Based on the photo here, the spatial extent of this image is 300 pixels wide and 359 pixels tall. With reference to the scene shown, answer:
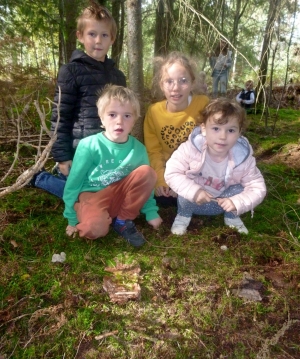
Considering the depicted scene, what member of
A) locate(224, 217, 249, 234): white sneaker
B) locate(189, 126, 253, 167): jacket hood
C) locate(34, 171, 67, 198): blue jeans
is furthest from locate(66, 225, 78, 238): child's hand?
locate(224, 217, 249, 234): white sneaker

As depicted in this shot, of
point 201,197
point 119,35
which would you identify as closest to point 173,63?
point 201,197

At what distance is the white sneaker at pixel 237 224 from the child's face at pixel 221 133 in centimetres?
73

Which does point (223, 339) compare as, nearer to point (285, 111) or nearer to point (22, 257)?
point (22, 257)

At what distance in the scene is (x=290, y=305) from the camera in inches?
82.0

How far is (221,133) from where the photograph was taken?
2.50m

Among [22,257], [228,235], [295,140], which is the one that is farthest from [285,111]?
[22,257]

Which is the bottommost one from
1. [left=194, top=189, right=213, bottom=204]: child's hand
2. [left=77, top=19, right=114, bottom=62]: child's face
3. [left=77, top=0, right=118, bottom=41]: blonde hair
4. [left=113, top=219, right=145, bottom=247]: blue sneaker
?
[left=113, top=219, right=145, bottom=247]: blue sneaker

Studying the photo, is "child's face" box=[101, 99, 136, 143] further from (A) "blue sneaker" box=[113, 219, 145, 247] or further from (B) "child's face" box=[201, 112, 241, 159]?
(A) "blue sneaker" box=[113, 219, 145, 247]

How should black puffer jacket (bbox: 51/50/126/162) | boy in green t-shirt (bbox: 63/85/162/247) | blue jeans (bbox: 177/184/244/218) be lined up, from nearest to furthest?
boy in green t-shirt (bbox: 63/85/162/247), blue jeans (bbox: 177/184/244/218), black puffer jacket (bbox: 51/50/126/162)

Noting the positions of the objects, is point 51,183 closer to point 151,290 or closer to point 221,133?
point 151,290

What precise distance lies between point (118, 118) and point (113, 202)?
2.46ft

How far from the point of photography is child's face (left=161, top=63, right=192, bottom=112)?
114 inches

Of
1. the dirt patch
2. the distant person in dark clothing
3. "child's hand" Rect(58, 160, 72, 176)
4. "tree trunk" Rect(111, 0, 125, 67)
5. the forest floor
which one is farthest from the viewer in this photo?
the distant person in dark clothing

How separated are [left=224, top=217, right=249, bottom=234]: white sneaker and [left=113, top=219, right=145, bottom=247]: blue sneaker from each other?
87 cm
